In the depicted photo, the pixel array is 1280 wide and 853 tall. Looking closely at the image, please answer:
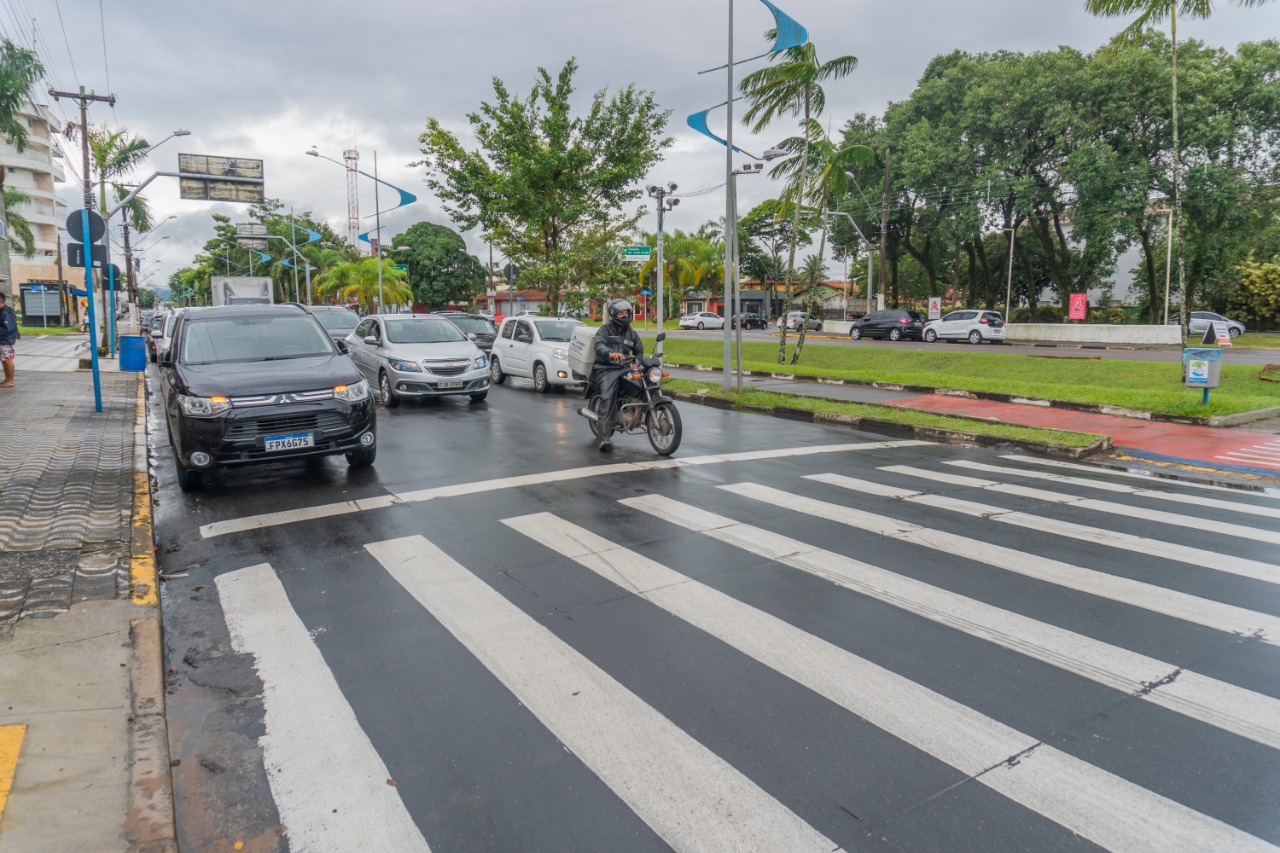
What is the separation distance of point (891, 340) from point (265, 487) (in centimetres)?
3203

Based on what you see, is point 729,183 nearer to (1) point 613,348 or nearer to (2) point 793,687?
(1) point 613,348

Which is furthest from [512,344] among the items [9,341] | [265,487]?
[265,487]

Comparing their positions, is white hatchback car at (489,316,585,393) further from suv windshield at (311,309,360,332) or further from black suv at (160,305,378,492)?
black suv at (160,305,378,492)

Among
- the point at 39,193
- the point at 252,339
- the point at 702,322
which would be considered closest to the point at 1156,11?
the point at 252,339

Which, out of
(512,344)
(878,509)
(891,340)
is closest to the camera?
(878,509)

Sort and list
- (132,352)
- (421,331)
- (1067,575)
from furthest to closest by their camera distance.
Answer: (421,331) < (132,352) < (1067,575)

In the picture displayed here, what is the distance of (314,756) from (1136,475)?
907 centimetres

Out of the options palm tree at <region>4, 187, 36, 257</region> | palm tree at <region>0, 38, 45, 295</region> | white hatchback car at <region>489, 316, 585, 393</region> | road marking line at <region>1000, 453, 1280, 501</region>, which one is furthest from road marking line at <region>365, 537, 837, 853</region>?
palm tree at <region>4, 187, 36, 257</region>

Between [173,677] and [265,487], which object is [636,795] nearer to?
[173,677]

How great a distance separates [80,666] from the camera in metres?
3.86

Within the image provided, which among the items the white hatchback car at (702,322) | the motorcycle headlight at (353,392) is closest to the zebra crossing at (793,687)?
the motorcycle headlight at (353,392)

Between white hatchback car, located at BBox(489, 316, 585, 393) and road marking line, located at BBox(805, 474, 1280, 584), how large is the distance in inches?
371

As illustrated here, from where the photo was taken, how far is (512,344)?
1823 centimetres

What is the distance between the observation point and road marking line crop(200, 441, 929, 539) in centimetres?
671
